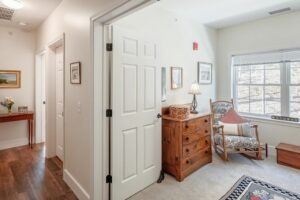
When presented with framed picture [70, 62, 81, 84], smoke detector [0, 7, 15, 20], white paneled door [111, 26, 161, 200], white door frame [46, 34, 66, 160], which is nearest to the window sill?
white paneled door [111, 26, 161, 200]

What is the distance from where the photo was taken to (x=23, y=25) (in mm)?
3957

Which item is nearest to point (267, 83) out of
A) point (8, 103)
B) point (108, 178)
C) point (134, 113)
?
point (134, 113)

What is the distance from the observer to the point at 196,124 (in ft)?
9.88

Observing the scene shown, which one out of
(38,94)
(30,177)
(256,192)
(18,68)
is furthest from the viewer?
(38,94)

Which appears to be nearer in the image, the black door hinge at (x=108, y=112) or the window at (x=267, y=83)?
the black door hinge at (x=108, y=112)

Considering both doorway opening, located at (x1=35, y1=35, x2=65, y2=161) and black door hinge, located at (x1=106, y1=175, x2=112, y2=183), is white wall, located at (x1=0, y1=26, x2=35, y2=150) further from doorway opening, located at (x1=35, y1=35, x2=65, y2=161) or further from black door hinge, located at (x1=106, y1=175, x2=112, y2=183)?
black door hinge, located at (x1=106, y1=175, x2=112, y2=183)

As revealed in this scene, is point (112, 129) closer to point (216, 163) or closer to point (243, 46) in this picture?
point (216, 163)

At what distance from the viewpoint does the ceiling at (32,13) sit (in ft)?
9.41

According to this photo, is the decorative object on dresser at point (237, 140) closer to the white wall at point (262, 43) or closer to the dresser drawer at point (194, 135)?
the dresser drawer at point (194, 135)

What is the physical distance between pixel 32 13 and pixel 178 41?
258 centimetres

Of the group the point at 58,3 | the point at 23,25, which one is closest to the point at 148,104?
the point at 58,3

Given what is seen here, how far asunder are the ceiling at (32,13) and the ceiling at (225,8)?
1.77 m

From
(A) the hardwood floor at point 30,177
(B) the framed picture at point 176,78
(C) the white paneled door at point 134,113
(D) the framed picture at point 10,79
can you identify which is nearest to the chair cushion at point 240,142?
(B) the framed picture at point 176,78

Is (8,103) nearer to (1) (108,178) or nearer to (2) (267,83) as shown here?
(1) (108,178)
